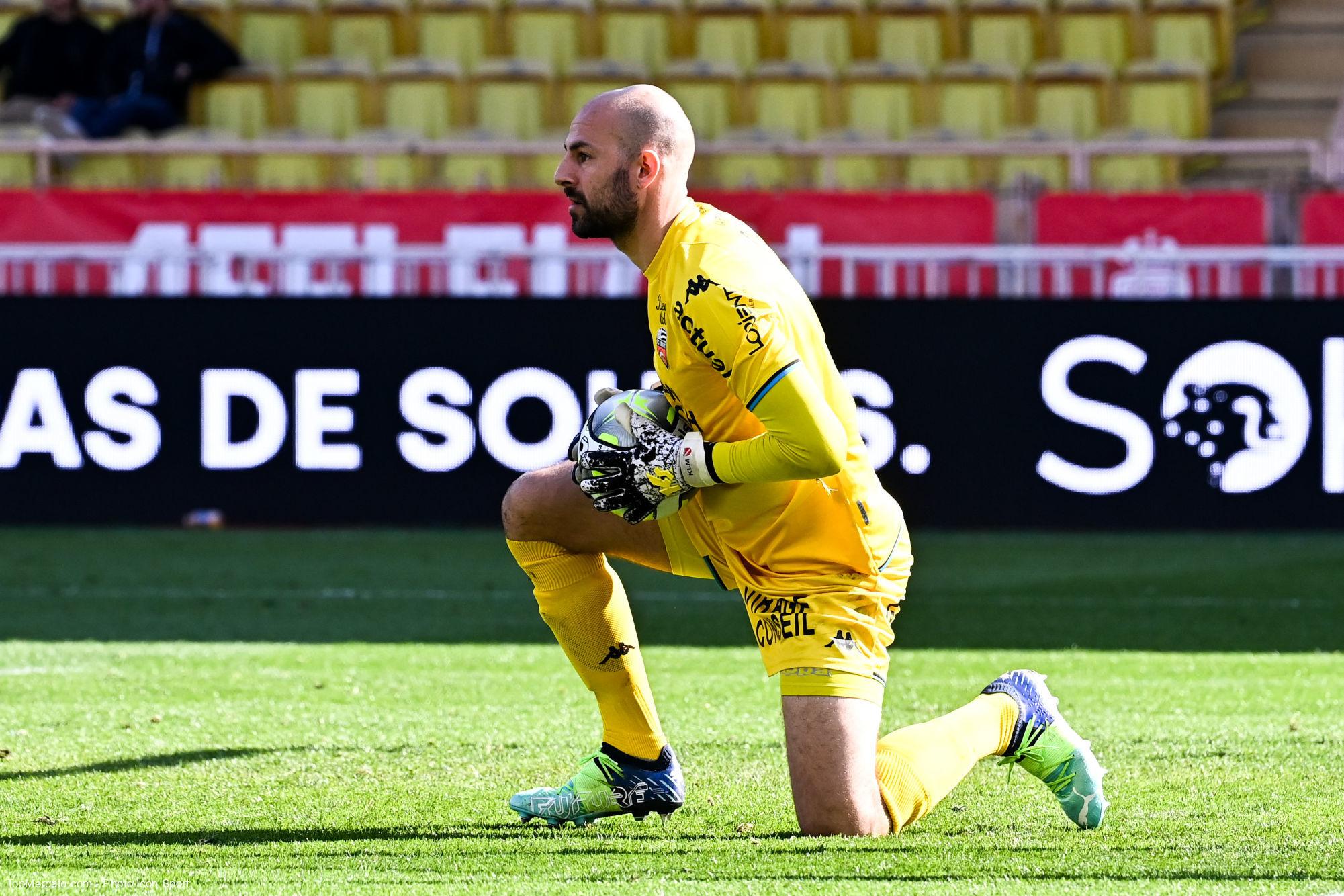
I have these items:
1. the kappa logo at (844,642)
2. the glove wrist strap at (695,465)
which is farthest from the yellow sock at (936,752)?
the glove wrist strap at (695,465)

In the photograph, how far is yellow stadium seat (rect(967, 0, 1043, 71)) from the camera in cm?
1652

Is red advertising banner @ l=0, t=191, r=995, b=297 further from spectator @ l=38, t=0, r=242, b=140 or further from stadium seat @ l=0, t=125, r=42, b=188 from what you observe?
spectator @ l=38, t=0, r=242, b=140

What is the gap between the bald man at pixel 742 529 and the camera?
14.4 ft

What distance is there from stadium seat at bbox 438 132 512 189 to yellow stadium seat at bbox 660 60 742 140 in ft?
5.87

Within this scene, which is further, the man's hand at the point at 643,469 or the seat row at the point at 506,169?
the seat row at the point at 506,169

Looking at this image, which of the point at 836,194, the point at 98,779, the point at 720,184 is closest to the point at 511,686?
the point at 98,779

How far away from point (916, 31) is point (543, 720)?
37.7 feet

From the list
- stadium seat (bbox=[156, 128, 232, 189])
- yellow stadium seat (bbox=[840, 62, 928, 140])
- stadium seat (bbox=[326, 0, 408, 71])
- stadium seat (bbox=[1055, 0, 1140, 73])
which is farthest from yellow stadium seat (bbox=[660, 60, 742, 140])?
stadium seat (bbox=[156, 128, 232, 189])

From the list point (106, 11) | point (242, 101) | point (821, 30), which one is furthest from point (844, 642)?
point (106, 11)

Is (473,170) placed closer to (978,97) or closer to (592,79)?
(592,79)

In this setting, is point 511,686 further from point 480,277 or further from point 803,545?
point 480,277

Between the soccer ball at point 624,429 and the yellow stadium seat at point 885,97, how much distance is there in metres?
11.6

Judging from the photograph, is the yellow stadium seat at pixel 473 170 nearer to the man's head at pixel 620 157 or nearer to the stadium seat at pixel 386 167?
the stadium seat at pixel 386 167

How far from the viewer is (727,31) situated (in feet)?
54.5
